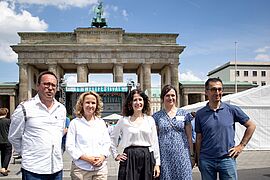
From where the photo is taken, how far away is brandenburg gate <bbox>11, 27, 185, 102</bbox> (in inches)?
2042

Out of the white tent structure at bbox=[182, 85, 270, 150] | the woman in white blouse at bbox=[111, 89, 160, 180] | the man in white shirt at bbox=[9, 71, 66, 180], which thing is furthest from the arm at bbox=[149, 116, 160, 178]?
the white tent structure at bbox=[182, 85, 270, 150]

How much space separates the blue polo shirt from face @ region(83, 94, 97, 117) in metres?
1.50

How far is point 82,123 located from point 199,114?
5.41 feet

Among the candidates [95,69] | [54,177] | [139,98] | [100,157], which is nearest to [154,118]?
[139,98]

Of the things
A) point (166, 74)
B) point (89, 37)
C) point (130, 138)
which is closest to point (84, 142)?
point (130, 138)

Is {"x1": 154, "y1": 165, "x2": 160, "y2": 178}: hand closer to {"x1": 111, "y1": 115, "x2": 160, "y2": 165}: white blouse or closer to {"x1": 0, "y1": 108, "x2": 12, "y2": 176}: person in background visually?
{"x1": 111, "y1": 115, "x2": 160, "y2": 165}: white blouse

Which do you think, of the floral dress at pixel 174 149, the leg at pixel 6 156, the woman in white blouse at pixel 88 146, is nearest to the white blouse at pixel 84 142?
the woman in white blouse at pixel 88 146

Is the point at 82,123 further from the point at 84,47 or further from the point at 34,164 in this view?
the point at 84,47

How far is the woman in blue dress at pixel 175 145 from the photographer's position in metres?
4.85

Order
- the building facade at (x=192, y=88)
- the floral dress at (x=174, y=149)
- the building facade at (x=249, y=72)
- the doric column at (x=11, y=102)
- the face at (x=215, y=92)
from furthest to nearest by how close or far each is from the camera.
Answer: the building facade at (x=249, y=72), the building facade at (x=192, y=88), the doric column at (x=11, y=102), the floral dress at (x=174, y=149), the face at (x=215, y=92)

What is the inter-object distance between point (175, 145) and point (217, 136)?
63cm

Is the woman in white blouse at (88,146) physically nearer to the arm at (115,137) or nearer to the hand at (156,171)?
the arm at (115,137)

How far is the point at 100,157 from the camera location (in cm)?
454

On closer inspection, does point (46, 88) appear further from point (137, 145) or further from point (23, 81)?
point (23, 81)
